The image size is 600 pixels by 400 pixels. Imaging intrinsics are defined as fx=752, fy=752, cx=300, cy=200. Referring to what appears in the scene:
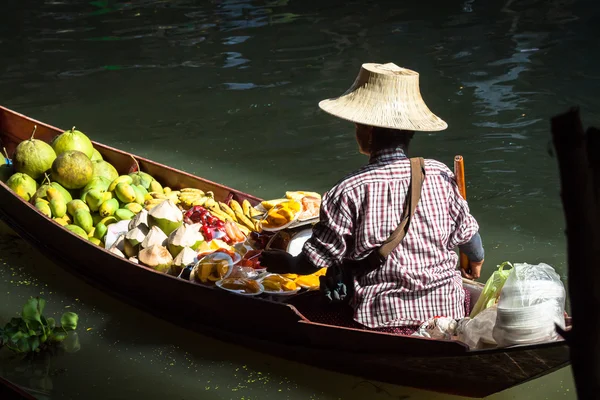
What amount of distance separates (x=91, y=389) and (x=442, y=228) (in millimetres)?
2168

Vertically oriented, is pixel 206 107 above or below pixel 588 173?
below

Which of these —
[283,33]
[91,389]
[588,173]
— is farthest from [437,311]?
[283,33]

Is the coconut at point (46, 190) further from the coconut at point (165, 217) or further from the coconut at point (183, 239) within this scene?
the coconut at point (183, 239)

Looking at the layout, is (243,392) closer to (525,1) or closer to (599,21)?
(599,21)

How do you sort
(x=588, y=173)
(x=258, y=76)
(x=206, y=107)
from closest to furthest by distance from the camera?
1. (x=588, y=173)
2. (x=206, y=107)
3. (x=258, y=76)

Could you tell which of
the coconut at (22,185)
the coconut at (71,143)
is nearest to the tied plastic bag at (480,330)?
the coconut at (71,143)

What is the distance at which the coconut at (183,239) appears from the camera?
14.8ft

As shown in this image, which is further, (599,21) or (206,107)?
(599,21)

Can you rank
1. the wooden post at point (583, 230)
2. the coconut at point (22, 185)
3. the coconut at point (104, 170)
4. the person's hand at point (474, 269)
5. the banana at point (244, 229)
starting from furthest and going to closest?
the coconut at point (104, 170) → the coconut at point (22, 185) → the banana at point (244, 229) → the person's hand at point (474, 269) → the wooden post at point (583, 230)

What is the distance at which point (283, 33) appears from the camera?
11.2 metres

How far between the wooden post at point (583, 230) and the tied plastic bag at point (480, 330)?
1.88 meters

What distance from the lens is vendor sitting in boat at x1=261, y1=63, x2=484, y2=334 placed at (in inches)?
127

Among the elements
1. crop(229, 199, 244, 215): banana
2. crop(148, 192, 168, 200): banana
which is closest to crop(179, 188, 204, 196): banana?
crop(148, 192, 168, 200): banana

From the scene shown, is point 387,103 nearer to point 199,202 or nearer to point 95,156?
point 199,202
